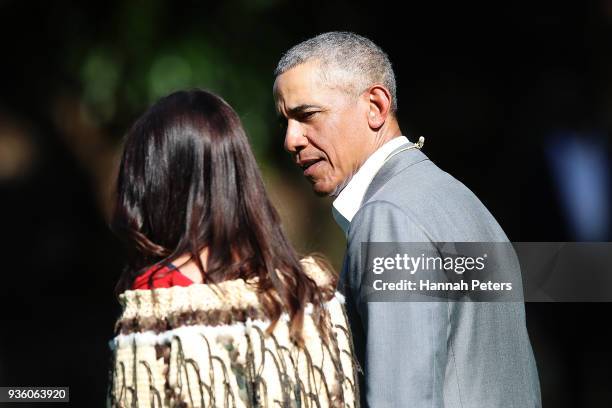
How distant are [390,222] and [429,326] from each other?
238 millimetres

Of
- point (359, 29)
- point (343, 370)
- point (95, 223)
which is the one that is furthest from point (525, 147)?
point (343, 370)

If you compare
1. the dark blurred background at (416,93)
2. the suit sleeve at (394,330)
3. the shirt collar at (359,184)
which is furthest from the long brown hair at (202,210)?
the dark blurred background at (416,93)

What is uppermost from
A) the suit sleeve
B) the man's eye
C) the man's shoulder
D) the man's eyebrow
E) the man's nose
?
the man's eyebrow

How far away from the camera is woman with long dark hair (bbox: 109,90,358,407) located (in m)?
1.71

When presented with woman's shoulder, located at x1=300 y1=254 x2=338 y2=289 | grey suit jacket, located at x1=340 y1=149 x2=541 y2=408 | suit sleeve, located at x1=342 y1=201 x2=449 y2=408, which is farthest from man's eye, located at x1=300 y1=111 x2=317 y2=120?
woman's shoulder, located at x1=300 y1=254 x2=338 y2=289

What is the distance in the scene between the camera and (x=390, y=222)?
1.99 meters

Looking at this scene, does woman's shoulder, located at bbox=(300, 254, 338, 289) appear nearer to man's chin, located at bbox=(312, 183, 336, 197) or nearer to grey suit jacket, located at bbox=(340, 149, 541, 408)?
grey suit jacket, located at bbox=(340, 149, 541, 408)

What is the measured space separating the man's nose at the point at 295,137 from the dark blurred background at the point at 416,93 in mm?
2373

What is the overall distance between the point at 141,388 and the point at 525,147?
4.19m

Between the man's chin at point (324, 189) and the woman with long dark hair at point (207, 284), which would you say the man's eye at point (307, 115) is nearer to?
the man's chin at point (324, 189)

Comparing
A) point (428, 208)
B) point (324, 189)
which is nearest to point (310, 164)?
point (324, 189)

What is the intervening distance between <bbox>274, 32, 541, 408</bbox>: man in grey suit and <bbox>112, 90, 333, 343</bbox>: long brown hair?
0.24 metres

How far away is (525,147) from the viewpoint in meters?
5.51

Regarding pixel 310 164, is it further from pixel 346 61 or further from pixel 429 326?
pixel 429 326
